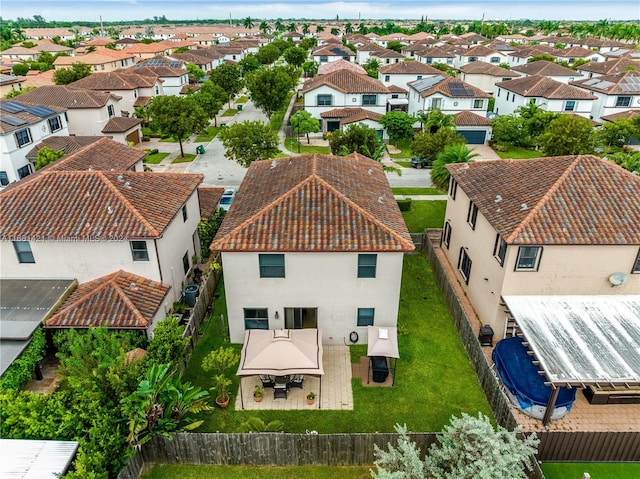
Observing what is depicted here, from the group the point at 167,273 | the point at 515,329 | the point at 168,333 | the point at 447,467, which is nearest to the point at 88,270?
the point at 167,273

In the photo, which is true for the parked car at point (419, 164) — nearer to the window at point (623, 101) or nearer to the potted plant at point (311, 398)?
the window at point (623, 101)

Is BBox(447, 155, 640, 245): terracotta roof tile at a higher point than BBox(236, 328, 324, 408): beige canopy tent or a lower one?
higher

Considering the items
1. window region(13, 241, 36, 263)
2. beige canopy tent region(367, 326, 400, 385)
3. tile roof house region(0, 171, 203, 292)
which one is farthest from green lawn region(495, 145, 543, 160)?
window region(13, 241, 36, 263)

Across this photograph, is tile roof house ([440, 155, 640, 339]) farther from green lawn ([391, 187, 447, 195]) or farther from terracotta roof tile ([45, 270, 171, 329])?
green lawn ([391, 187, 447, 195])

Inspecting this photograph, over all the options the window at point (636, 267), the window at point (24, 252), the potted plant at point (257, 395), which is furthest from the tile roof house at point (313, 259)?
the window at point (636, 267)

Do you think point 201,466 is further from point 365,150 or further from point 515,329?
point 365,150

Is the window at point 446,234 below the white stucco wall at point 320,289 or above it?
below
